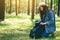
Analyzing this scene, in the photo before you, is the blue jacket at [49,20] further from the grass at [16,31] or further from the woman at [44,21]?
the grass at [16,31]

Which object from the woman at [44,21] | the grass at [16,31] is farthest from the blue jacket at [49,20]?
the grass at [16,31]

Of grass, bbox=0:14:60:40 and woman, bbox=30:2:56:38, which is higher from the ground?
woman, bbox=30:2:56:38

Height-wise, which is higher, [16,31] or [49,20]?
[49,20]

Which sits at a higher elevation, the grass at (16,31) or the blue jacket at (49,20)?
the blue jacket at (49,20)

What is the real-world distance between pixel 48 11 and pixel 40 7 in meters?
0.31

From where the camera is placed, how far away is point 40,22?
26.1 feet

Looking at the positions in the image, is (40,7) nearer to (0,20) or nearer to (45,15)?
(45,15)

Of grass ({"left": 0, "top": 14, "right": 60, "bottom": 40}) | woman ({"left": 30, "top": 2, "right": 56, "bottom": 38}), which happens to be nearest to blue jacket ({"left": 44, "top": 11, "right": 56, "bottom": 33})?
woman ({"left": 30, "top": 2, "right": 56, "bottom": 38})

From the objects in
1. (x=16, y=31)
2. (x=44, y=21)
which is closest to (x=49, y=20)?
(x=44, y=21)

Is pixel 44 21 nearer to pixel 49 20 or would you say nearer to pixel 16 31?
pixel 49 20

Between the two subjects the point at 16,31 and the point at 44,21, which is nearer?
the point at 44,21

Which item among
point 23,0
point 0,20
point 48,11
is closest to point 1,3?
point 0,20

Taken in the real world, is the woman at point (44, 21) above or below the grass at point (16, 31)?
above

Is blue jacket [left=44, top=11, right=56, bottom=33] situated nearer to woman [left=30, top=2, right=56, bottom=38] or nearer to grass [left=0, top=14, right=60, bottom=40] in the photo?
woman [left=30, top=2, right=56, bottom=38]
